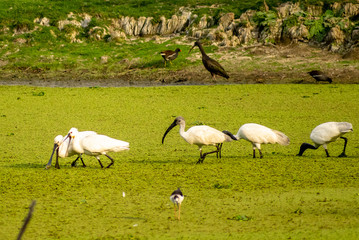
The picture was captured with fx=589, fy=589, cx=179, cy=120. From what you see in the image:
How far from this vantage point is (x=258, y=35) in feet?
73.7

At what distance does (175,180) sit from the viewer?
8.42 metres

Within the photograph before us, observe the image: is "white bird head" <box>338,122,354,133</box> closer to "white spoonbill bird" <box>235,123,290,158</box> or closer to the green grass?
the green grass

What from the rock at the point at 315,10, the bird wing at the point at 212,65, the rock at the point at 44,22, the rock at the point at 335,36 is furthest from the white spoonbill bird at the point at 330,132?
the rock at the point at 44,22

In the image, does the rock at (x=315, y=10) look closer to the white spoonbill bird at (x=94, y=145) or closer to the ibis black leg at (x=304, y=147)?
the ibis black leg at (x=304, y=147)

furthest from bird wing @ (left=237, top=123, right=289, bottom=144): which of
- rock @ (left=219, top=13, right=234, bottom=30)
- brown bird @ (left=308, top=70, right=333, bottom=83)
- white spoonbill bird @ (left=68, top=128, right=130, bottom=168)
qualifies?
rock @ (left=219, top=13, right=234, bottom=30)

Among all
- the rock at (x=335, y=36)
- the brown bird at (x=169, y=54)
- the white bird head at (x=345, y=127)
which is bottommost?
the brown bird at (x=169, y=54)

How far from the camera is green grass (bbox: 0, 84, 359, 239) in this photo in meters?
6.19

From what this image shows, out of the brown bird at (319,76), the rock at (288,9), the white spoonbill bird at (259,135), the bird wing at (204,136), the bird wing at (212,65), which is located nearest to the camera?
the bird wing at (204,136)

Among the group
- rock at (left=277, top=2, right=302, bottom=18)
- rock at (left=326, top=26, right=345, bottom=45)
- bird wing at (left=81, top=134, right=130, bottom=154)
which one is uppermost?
bird wing at (left=81, top=134, right=130, bottom=154)

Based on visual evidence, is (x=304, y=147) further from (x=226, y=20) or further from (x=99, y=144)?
(x=226, y=20)

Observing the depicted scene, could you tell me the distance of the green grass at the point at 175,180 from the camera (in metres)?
6.19

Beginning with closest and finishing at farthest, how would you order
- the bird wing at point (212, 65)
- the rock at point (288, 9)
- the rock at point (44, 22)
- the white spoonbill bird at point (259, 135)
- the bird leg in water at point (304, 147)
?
the white spoonbill bird at point (259, 135) < the bird leg in water at point (304, 147) < the bird wing at point (212, 65) < the rock at point (288, 9) < the rock at point (44, 22)

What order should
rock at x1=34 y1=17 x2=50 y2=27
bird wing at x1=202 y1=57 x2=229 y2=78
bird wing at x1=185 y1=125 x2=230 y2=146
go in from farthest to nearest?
1. rock at x1=34 y1=17 x2=50 y2=27
2. bird wing at x1=202 y1=57 x2=229 y2=78
3. bird wing at x1=185 y1=125 x2=230 y2=146

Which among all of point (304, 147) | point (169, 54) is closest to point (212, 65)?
point (169, 54)
